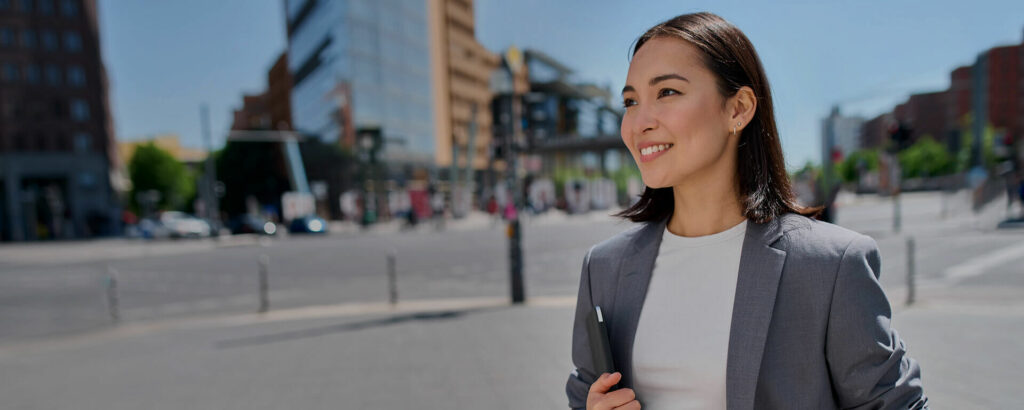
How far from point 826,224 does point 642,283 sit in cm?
40

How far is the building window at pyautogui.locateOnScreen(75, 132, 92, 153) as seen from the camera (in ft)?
191

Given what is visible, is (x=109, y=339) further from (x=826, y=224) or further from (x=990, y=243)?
(x=990, y=243)

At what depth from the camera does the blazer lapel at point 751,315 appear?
4.09 feet

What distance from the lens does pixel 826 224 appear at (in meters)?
1.32

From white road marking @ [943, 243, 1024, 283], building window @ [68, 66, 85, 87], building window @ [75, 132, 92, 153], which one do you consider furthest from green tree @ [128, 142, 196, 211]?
white road marking @ [943, 243, 1024, 283]

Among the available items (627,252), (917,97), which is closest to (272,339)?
(627,252)

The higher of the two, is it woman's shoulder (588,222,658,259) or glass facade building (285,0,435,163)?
glass facade building (285,0,435,163)

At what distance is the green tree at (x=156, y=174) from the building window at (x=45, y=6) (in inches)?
988

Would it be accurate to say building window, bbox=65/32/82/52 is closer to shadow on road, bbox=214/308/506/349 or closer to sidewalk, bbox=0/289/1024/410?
sidewalk, bbox=0/289/1024/410

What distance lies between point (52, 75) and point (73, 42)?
12.0ft

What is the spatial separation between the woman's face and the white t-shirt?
182 mm

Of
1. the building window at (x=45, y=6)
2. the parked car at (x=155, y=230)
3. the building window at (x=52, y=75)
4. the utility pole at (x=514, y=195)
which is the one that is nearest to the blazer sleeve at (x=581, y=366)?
the utility pole at (x=514, y=195)

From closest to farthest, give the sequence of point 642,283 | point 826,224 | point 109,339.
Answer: point 826,224 < point 642,283 < point 109,339

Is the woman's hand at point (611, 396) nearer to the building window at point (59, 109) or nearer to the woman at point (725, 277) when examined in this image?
the woman at point (725, 277)
